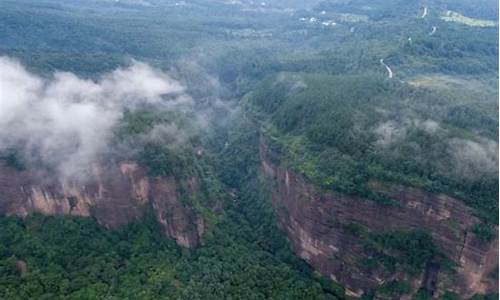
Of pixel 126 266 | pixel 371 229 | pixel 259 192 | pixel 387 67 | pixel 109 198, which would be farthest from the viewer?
pixel 387 67

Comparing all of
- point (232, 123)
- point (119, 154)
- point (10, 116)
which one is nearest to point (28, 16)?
point (232, 123)

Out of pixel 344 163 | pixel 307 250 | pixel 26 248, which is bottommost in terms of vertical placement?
pixel 307 250

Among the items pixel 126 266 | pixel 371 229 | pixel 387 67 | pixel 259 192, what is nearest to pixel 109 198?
pixel 126 266

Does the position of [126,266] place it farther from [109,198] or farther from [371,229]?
[371,229]

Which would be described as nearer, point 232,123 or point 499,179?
point 499,179

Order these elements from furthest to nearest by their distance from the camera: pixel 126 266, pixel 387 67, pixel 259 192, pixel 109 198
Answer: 1. pixel 387 67
2. pixel 259 192
3. pixel 109 198
4. pixel 126 266

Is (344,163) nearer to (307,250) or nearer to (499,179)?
(307,250)

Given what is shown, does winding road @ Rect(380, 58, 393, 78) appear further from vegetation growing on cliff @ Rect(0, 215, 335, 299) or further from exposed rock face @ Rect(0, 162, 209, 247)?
exposed rock face @ Rect(0, 162, 209, 247)
